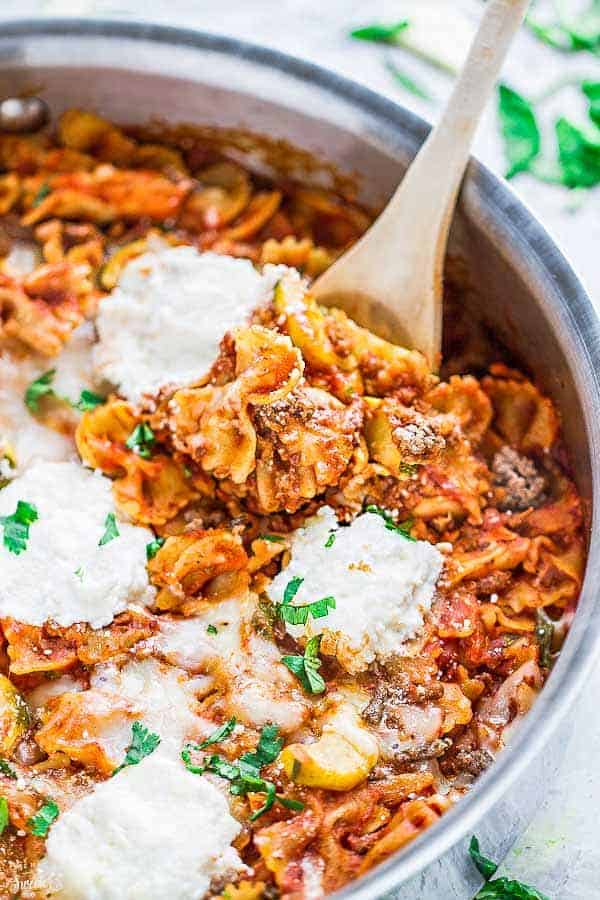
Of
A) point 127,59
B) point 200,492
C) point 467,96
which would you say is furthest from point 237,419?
point 127,59

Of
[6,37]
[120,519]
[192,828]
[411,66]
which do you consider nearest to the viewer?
[192,828]

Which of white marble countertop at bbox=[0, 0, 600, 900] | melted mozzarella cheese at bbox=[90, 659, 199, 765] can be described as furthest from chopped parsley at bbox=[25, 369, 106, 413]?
white marble countertop at bbox=[0, 0, 600, 900]

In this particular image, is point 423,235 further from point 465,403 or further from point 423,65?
point 423,65

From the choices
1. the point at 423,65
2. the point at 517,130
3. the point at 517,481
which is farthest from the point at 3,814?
the point at 423,65

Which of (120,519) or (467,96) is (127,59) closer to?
(467,96)

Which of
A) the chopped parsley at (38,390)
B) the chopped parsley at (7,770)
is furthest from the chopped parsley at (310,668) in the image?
the chopped parsley at (38,390)

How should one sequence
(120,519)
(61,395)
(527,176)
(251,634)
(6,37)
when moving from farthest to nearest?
(527,176) < (6,37) < (61,395) < (120,519) < (251,634)
